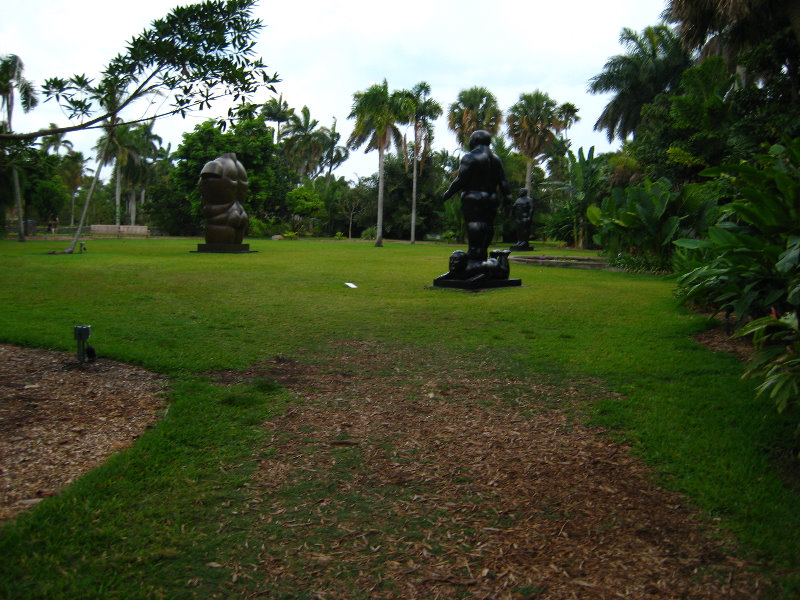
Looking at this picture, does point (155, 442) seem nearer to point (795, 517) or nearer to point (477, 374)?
point (477, 374)

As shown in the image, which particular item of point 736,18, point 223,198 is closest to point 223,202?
point 223,198

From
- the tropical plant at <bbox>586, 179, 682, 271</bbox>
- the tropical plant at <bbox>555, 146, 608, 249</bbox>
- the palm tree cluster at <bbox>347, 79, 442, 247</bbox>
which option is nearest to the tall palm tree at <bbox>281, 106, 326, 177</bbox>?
the palm tree cluster at <bbox>347, 79, 442, 247</bbox>

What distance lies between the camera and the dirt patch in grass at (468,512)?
218cm

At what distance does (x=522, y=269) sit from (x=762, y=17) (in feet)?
24.8

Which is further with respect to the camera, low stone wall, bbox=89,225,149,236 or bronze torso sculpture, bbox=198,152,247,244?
low stone wall, bbox=89,225,149,236

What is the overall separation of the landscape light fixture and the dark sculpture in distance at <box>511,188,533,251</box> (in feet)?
70.7

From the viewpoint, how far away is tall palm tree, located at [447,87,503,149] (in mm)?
39406

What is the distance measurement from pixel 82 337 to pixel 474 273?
7.18 m

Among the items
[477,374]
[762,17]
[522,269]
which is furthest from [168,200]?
[477,374]

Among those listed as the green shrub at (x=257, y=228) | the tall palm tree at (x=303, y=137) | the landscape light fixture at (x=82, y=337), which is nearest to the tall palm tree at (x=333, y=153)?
the tall palm tree at (x=303, y=137)

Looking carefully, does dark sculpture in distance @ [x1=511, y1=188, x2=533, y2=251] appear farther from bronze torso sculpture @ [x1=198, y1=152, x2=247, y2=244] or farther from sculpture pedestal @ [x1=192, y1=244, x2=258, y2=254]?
sculpture pedestal @ [x1=192, y1=244, x2=258, y2=254]

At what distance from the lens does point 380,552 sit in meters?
A: 2.36

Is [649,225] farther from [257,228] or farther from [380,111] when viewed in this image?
[257,228]

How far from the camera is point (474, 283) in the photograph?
34.4 feet
